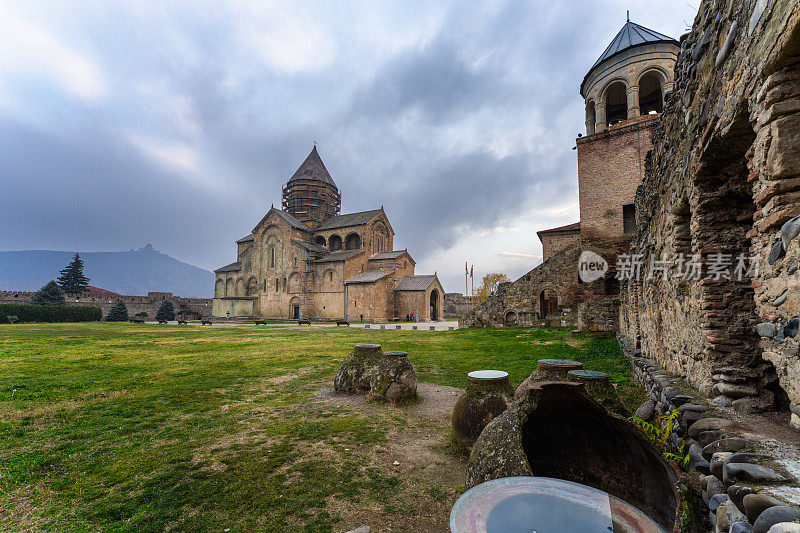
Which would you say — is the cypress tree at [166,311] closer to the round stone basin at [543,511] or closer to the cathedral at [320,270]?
the cathedral at [320,270]

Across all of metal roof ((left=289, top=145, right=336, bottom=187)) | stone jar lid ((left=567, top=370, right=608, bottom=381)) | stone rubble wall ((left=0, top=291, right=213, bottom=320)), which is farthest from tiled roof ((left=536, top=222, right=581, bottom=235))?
stone rubble wall ((left=0, top=291, right=213, bottom=320))

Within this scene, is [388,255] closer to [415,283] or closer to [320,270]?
[415,283]

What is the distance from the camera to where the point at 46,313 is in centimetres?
3053

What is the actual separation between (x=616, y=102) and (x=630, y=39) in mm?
3121

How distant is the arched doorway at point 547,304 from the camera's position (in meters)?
19.2

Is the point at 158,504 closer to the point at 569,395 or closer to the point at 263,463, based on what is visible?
the point at 263,463

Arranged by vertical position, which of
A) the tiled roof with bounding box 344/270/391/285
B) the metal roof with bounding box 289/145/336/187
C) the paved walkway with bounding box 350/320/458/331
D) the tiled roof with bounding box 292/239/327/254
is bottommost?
the paved walkway with bounding box 350/320/458/331

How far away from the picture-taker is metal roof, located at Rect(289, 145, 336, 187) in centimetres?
4678

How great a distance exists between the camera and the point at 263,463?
3766mm

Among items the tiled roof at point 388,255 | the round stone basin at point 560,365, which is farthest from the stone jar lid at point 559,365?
the tiled roof at point 388,255

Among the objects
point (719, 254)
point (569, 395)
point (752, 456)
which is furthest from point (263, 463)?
point (719, 254)

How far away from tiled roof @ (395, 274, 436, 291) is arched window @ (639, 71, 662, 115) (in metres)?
22.8

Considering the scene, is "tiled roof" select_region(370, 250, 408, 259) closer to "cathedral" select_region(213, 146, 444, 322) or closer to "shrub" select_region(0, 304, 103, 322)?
"cathedral" select_region(213, 146, 444, 322)

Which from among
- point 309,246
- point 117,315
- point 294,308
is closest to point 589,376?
point 309,246
